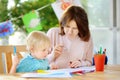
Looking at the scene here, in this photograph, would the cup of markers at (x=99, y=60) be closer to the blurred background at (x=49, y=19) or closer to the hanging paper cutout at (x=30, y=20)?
the blurred background at (x=49, y=19)

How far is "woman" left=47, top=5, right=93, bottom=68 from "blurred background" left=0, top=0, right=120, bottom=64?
2.66 feet

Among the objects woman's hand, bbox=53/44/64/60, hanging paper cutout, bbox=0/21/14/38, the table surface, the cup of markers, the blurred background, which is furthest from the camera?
the blurred background

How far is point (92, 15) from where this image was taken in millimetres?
3682

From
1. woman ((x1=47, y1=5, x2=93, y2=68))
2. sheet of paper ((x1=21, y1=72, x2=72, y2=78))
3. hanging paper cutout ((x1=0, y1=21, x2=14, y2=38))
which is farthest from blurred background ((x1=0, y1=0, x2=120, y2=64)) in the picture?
sheet of paper ((x1=21, y1=72, x2=72, y2=78))

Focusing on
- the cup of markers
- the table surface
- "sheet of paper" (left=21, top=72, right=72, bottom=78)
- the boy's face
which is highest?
the boy's face

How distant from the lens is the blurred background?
319cm

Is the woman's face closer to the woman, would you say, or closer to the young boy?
the woman

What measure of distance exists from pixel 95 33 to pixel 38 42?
1.90 meters

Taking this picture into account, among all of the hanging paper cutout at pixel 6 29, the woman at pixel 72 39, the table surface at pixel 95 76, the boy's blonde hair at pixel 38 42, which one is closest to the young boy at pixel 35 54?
the boy's blonde hair at pixel 38 42

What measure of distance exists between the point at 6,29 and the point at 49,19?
1.85 feet

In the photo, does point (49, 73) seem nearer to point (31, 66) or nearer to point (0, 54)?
point (31, 66)

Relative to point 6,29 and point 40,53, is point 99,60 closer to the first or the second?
point 40,53

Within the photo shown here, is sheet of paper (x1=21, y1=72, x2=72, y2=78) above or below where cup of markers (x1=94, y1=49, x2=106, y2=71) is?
below

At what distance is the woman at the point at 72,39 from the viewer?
223 centimetres
